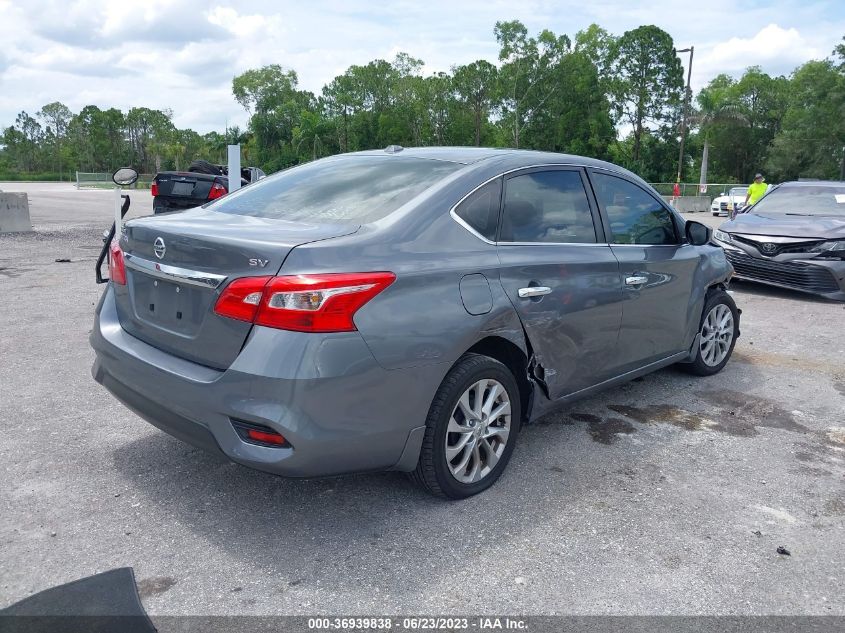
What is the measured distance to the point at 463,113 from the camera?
6738cm

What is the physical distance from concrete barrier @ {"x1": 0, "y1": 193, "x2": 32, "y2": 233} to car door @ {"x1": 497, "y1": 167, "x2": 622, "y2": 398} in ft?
45.3

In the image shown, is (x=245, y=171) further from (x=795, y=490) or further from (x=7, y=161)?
(x=7, y=161)

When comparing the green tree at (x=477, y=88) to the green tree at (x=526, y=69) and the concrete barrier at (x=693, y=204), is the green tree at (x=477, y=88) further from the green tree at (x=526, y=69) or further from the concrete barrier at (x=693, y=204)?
the concrete barrier at (x=693, y=204)

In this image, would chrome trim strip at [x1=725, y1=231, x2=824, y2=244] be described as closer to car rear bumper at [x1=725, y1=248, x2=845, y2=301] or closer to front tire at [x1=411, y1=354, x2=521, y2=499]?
car rear bumper at [x1=725, y1=248, x2=845, y2=301]

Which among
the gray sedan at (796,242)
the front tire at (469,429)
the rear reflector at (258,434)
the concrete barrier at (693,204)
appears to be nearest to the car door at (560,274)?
the front tire at (469,429)

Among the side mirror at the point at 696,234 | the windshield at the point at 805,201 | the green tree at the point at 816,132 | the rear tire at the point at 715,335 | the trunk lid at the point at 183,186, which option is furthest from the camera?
the green tree at the point at 816,132

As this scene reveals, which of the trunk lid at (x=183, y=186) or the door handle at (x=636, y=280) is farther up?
the trunk lid at (x=183, y=186)

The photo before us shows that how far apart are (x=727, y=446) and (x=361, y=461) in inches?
95.6

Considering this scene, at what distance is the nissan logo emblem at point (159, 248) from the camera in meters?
3.14

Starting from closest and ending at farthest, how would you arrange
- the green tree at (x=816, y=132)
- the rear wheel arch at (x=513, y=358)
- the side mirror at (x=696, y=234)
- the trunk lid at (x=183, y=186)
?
the rear wheel arch at (x=513, y=358)
the side mirror at (x=696, y=234)
the trunk lid at (x=183, y=186)
the green tree at (x=816, y=132)

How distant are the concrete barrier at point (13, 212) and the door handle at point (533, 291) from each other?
1407cm

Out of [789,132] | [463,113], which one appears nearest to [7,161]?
[463,113]

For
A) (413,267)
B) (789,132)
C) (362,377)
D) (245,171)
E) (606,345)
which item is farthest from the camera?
(789,132)

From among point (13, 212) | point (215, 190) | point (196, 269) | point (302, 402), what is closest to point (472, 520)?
point (302, 402)
